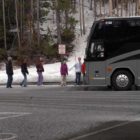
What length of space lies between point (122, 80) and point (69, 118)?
41.3 feet

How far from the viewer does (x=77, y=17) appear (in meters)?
58.3

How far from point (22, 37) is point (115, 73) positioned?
24410 mm

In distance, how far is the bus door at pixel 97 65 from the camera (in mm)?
28016

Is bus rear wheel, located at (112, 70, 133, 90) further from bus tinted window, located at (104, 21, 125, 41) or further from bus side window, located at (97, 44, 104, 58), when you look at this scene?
bus tinted window, located at (104, 21, 125, 41)

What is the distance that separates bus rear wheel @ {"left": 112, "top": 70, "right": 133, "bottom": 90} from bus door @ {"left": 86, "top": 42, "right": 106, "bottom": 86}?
53 centimetres

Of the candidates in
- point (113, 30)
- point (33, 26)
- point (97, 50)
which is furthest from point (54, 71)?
point (113, 30)

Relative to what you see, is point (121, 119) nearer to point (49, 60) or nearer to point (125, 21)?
point (125, 21)

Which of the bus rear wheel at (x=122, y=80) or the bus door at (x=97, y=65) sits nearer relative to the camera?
the bus rear wheel at (x=122, y=80)

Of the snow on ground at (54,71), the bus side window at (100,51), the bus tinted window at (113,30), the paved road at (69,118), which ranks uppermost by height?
the bus tinted window at (113,30)

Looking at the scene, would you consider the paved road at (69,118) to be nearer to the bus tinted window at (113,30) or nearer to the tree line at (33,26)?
the bus tinted window at (113,30)

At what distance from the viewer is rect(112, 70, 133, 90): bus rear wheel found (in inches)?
1093

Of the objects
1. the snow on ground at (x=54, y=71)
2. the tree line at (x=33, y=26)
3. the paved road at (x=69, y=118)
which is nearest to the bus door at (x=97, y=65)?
the paved road at (x=69, y=118)

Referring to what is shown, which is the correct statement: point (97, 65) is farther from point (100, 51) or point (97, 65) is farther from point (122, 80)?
point (122, 80)

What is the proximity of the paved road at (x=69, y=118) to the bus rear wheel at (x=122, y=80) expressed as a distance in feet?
20.0
